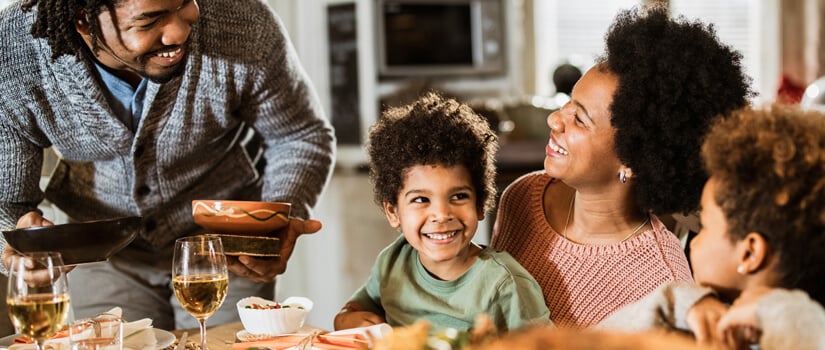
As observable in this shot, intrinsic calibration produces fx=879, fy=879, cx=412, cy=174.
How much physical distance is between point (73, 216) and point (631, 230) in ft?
4.71

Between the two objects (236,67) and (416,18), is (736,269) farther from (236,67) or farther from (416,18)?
(416,18)

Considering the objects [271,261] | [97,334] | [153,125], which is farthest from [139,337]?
[153,125]

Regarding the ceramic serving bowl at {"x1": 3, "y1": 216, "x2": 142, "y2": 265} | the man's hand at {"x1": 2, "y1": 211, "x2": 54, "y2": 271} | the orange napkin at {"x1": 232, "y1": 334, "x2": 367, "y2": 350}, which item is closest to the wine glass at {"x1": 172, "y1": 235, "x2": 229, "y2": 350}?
the orange napkin at {"x1": 232, "y1": 334, "x2": 367, "y2": 350}

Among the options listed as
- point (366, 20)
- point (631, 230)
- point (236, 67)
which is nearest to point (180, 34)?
point (236, 67)

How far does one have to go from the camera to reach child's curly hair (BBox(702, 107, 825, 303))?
1.08m

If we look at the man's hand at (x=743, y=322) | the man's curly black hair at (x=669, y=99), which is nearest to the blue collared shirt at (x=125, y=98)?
the man's curly black hair at (x=669, y=99)

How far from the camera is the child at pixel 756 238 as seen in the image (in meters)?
1.05

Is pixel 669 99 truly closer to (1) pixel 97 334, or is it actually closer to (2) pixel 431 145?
(2) pixel 431 145

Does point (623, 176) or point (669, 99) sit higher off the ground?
point (669, 99)

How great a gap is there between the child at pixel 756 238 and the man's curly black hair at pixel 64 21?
4.21 ft

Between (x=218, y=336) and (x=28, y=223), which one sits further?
(x=28, y=223)

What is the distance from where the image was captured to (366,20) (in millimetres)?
5004

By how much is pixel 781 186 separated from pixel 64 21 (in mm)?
1475

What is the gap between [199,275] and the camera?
1484mm
